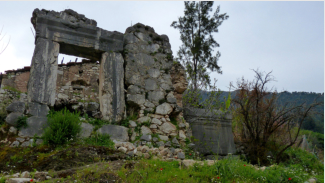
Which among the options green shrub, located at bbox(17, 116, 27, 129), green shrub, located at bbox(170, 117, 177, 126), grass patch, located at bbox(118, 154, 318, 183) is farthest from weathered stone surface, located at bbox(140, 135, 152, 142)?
green shrub, located at bbox(17, 116, 27, 129)

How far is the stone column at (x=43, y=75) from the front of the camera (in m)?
5.94

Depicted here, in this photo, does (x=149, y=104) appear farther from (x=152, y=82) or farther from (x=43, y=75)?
(x=43, y=75)

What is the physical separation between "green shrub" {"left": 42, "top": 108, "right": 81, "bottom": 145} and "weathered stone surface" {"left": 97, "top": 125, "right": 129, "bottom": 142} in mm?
725

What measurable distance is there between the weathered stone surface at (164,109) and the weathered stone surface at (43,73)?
2.51 metres

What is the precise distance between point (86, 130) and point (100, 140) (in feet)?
1.27

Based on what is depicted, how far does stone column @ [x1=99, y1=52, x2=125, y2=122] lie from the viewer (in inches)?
258

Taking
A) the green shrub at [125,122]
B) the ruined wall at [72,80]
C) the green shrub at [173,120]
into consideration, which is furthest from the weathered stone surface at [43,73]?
the ruined wall at [72,80]

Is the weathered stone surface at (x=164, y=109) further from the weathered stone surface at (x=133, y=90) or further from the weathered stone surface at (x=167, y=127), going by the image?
the weathered stone surface at (x=133, y=90)

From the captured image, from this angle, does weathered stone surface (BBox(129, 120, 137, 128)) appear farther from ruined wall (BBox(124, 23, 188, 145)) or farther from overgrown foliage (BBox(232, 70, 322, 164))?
overgrown foliage (BBox(232, 70, 322, 164))

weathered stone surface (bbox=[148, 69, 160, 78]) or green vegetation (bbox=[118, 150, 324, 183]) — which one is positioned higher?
weathered stone surface (bbox=[148, 69, 160, 78])

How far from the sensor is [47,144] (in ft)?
17.2

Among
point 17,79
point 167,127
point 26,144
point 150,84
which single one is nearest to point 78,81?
point 17,79

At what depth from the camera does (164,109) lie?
7.04 m

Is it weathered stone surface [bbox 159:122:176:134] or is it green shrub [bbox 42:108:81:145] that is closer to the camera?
green shrub [bbox 42:108:81:145]
